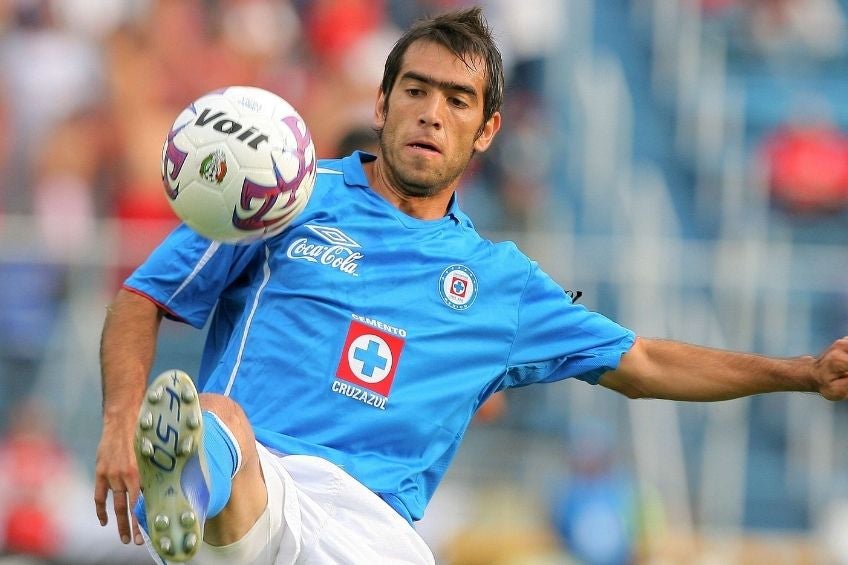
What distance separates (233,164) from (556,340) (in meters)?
1.30

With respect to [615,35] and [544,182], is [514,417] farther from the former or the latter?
[615,35]

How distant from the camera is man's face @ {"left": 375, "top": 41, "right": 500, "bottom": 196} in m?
4.97

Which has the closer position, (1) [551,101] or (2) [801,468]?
(2) [801,468]

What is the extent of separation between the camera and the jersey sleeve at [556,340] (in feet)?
16.4

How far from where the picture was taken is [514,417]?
11.1 m

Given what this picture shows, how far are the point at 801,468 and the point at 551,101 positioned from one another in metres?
3.46

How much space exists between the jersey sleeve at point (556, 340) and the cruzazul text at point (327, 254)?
1.93 ft

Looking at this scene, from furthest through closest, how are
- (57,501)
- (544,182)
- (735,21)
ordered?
(735,21) < (544,182) < (57,501)

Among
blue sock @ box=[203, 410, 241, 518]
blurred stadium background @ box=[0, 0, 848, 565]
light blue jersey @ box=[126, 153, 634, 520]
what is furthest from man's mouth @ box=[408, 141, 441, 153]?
blurred stadium background @ box=[0, 0, 848, 565]

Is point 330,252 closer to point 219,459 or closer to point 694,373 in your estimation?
point 219,459

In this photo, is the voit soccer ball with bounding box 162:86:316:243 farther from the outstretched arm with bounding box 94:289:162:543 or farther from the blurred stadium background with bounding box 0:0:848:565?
the blurred stadium background with bounding box 0:0:848:565

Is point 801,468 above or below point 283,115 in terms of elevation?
below

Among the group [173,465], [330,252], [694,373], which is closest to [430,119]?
[330,252]

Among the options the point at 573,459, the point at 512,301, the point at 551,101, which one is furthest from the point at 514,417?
the point at 512,301
